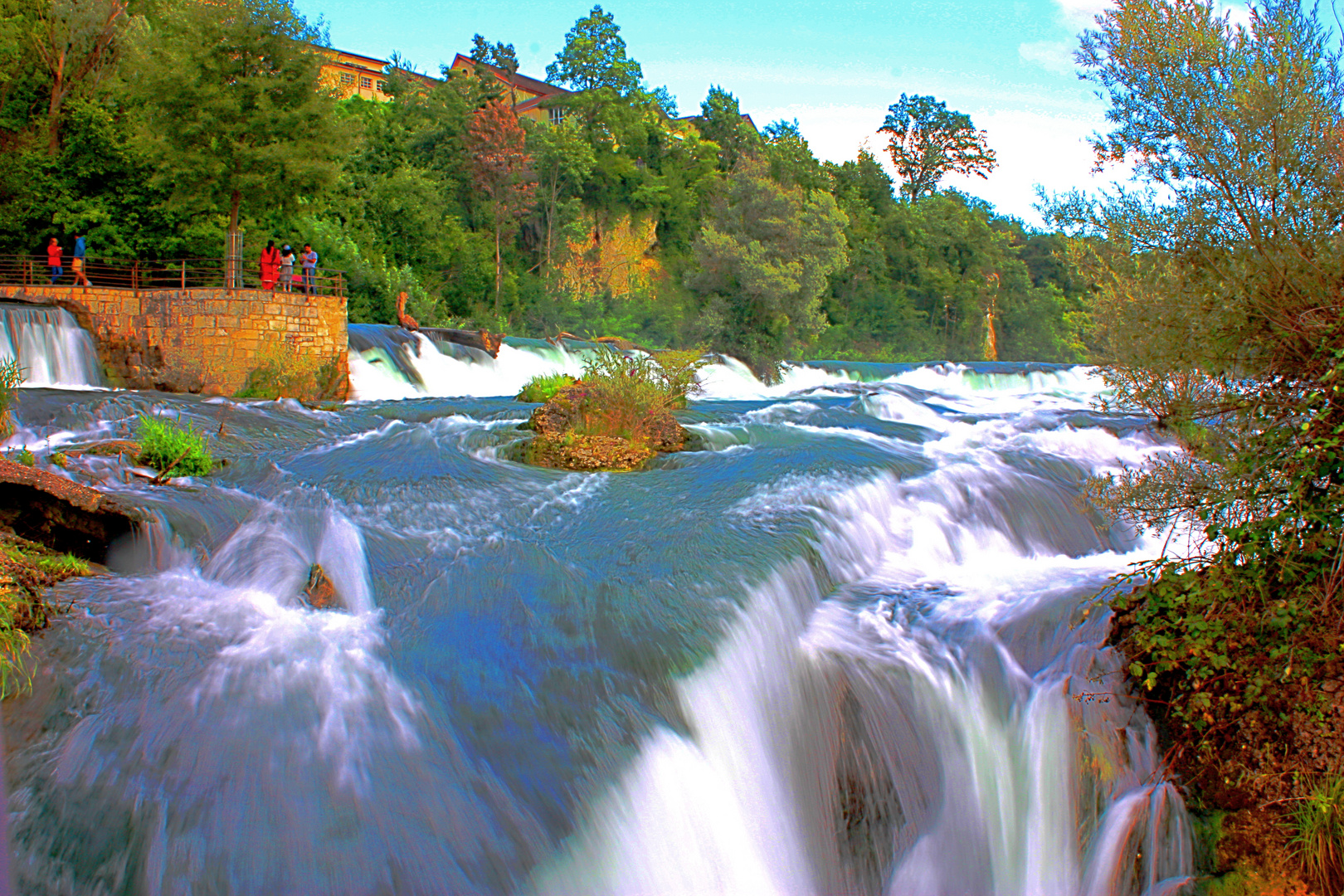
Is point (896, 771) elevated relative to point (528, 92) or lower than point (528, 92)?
lower

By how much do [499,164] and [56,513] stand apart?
3392 centimetres

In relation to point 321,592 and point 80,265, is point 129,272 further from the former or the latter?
point 321,592

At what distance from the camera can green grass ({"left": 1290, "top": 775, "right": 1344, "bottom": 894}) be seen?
432cm

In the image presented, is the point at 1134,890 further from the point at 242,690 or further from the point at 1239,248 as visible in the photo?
the point at 242,690

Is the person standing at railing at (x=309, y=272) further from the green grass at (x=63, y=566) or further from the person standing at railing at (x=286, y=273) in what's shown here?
the green grass at (x=63, y=566)

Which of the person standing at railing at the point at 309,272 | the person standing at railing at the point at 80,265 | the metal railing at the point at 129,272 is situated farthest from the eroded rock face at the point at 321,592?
the metal railing at the point at 129,272

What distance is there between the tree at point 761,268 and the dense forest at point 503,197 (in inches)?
3.2

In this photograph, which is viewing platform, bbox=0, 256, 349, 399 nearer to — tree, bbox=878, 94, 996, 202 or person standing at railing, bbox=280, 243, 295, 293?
person standing at railing, bbox=280, 243, 295, 293

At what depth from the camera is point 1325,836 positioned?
4.34 m

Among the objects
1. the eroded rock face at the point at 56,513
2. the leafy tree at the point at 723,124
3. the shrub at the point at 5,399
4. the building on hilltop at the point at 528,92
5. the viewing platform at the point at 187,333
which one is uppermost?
the building on hilltop at the point at 528,92

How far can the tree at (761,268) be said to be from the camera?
29766 millimetres

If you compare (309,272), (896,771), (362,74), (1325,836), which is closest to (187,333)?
(309,272)

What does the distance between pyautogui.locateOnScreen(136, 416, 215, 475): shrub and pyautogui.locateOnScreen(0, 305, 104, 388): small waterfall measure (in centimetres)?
912

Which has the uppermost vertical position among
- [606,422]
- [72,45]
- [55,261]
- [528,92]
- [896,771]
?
[528,92]
